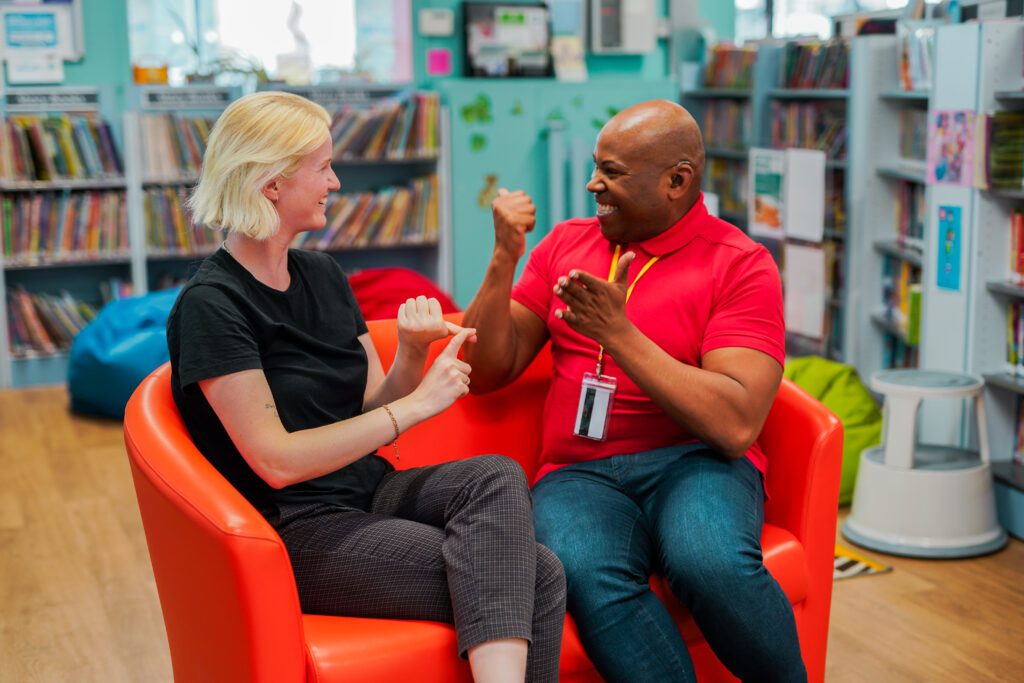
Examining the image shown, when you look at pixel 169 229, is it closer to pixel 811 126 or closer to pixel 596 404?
pixel 811 126

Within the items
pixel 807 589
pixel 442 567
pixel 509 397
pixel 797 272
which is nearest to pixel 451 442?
pixel 509 397

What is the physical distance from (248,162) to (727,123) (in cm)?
501

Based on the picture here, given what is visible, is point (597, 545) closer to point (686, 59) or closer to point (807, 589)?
point (807, 589)

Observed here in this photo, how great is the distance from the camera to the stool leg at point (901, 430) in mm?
3395

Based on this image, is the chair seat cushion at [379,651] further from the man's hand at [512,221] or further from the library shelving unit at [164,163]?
the library shelving unit at [164,163]

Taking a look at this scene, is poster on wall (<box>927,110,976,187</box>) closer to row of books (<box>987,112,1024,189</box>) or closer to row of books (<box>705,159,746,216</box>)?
row of books (<box>987,112,1024,189</box>)

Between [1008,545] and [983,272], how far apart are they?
0.80 meters

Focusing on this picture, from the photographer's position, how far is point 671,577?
1992 mm

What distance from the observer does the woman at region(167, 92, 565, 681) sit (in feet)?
5.95

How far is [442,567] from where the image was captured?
73.2 inches

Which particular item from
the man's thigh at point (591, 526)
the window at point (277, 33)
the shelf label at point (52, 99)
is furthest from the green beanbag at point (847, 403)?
the shelf label at point (52, 99)

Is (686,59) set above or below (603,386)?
above

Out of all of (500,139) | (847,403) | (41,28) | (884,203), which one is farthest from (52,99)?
(847,403)

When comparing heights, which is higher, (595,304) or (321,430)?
(595,304)
